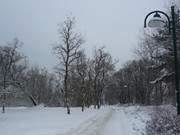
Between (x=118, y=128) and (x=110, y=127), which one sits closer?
(x=118, y=128)

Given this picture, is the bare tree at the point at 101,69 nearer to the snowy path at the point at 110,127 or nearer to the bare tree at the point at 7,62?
the bare tree at the point at 7,62

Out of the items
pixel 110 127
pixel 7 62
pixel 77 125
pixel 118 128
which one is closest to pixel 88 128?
pixel 118 128

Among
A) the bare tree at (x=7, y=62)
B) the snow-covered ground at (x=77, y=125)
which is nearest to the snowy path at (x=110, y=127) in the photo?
the snow-covered ground at (x=77, y=125)

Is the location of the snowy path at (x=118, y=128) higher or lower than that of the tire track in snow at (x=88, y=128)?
lower

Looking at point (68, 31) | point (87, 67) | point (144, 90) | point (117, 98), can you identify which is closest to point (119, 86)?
point (117, 98)

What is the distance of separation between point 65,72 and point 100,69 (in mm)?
25392

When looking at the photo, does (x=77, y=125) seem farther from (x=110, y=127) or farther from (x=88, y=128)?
(x=88, y=128)

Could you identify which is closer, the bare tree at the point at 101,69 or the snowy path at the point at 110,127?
the snowy path at the point at 110,127

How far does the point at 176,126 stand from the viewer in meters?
16.1

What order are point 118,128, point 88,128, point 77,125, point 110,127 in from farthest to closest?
point 77,125 → point 110,127 → point 118,128 → point 88,128

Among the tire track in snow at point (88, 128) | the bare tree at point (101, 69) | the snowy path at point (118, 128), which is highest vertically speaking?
the bare tree at point (101, 69)

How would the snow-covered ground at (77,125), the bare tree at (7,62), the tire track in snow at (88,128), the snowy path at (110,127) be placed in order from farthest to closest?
the bare tree at (7,62), the snow-covered ground at (77,125), the snowy path at (110,127), the tire track in snow at (88,128)

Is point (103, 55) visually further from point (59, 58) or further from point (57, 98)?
point (57, 98)

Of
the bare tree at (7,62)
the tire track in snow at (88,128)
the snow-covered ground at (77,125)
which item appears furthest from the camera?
the bare tree at (7,62)
